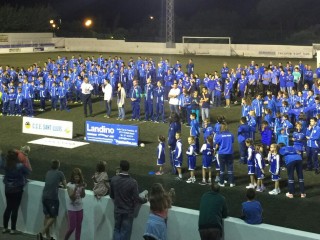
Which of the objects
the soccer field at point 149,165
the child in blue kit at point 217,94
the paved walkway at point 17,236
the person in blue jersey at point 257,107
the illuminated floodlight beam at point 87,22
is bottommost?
the paved walkway at point 17,236

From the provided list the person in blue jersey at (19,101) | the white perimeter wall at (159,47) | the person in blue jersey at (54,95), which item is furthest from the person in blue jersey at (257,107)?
the white perimeter wall at (159,47)

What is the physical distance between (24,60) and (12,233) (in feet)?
123

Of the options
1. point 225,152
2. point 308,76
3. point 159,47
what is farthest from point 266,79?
point 159,47

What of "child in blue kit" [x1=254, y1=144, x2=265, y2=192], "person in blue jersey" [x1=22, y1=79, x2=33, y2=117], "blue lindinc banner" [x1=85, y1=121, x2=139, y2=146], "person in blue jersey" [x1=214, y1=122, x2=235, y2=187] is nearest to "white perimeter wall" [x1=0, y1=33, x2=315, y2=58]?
"person in blue jersey" [x1=22, y1=79, x2=33, y2=117]

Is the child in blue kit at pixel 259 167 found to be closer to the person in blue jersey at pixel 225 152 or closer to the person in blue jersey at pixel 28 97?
the person in blue jersey at pixel 225 152

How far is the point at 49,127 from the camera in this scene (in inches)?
701

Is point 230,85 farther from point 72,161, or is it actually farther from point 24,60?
point 24,60

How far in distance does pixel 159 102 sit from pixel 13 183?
11745mm

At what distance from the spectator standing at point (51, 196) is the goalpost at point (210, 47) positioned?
135 ft

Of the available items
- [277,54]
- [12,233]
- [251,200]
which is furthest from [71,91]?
[277,54]

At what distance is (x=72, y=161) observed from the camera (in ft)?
48.8

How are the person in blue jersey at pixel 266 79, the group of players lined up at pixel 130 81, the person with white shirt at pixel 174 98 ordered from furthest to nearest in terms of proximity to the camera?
the person in blue jersey at pixel 266 79 < the group of players lined up at pixel 130 81 < the person with white shirt at pixel 174 98

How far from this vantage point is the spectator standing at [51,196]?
26.5 feet

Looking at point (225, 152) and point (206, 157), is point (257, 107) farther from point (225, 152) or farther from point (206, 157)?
point (225, 152)
